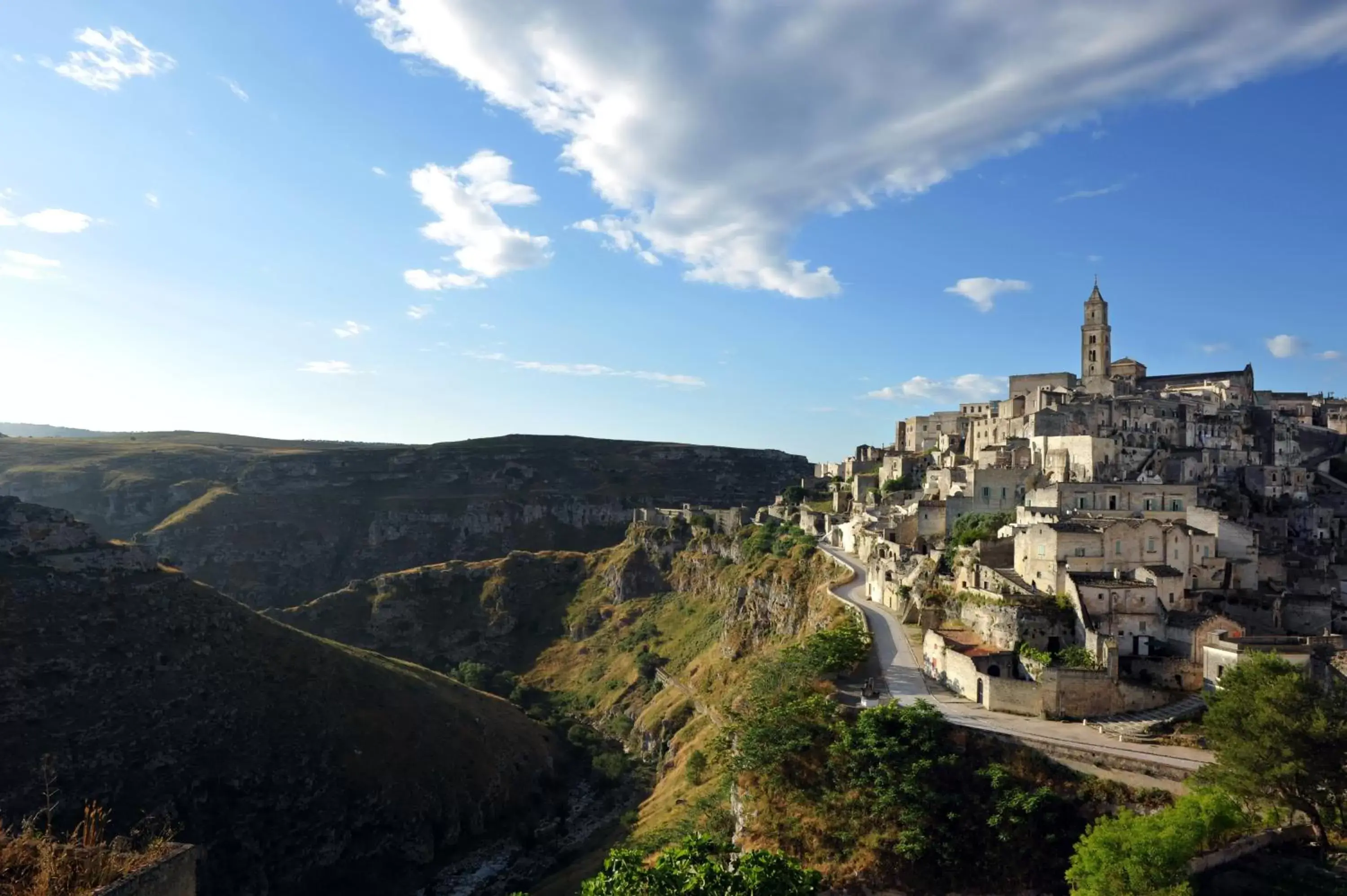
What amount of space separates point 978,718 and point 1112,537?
13534mm

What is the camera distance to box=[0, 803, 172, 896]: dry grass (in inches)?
413

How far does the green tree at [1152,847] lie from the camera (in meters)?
22.0

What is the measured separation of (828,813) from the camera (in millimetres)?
32656

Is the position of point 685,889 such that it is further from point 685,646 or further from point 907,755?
point 685,646

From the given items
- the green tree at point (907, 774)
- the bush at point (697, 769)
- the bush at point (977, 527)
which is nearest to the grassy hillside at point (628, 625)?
the bush at point (697, 769)

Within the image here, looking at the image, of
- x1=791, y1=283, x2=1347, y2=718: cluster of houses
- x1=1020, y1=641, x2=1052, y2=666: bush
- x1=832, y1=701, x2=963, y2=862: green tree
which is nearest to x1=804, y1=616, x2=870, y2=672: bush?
x1=791, y1=283, x2=1347, y2=718: cluster of houses

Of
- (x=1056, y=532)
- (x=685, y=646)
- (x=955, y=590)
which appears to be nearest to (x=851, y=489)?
(x=685, y=646)

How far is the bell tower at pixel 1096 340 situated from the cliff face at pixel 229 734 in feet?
230

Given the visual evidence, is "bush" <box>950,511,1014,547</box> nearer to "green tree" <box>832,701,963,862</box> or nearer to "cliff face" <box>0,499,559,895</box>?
"green tree" <box>832,701,963,862</box>

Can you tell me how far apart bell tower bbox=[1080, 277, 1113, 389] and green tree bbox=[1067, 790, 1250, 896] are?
217 feet

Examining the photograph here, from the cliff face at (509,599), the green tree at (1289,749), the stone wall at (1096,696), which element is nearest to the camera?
the green tree at (1289,749)

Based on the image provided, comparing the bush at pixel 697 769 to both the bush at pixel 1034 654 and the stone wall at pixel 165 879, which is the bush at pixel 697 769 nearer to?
the bush at pixel 1034 654

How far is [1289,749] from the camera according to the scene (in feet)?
81.9

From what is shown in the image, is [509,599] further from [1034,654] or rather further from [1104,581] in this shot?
[1104,581]
